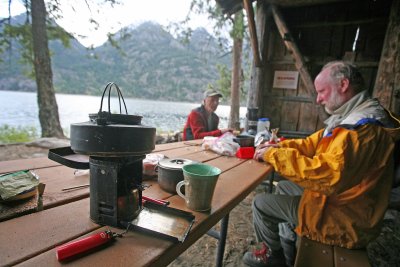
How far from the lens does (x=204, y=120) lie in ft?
13.4

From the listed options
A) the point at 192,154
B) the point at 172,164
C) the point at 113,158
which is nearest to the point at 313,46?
the point at 192,154

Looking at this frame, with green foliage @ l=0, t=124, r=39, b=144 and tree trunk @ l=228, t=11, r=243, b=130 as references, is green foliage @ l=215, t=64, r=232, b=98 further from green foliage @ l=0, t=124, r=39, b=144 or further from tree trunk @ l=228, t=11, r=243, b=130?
green foliage @ l=0, t=124, r=39, b=144

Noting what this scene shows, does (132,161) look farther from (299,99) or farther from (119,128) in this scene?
(299,99)

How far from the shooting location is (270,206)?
1.99m

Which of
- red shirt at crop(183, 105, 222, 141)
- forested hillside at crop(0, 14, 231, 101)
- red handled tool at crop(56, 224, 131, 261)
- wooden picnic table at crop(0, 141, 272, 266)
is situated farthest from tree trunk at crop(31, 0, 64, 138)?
forested hillside at crop(0, 14, 231, 101)

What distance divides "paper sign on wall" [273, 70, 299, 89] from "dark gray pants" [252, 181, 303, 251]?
3266 mm

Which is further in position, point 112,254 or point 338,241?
point 338,241

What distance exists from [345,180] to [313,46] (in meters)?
3.91

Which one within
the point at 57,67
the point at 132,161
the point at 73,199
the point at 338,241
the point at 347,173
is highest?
the point at 57,67

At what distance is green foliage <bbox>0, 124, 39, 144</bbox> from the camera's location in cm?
966

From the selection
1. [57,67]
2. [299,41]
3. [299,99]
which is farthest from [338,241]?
[57,67]

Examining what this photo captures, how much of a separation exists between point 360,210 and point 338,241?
26cm

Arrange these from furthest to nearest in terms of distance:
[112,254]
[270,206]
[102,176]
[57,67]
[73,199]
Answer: [57,67], [270,206], [73,199], [102,176], [112,254]

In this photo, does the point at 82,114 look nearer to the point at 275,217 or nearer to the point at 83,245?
the point at 275,217
